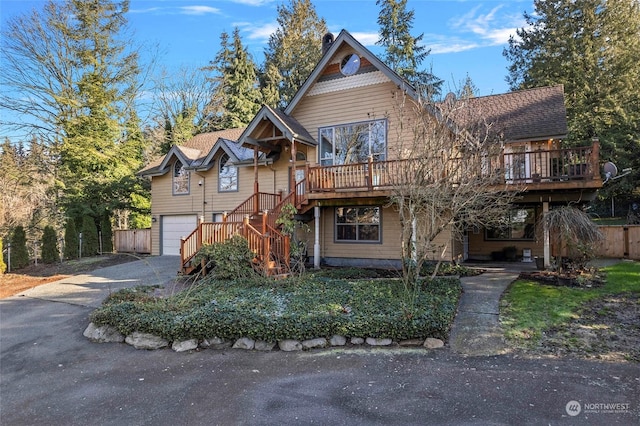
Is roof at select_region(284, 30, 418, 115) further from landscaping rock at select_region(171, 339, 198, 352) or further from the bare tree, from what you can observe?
landscaping rock at select_region(171, 339, 198, 352)

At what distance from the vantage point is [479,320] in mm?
6711

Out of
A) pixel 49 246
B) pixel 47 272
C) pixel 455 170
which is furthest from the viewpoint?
pixel 49 246

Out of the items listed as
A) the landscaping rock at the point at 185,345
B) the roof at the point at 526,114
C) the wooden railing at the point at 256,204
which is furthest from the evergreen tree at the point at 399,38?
the landscaping rock at the point at 185,345

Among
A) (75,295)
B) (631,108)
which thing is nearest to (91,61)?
(75,295)

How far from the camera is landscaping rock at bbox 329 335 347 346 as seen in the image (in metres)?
6.25

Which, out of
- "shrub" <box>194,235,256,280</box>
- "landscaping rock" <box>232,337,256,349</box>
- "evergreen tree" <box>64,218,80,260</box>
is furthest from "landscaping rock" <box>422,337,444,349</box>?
"evergreen tree" <box>64,218,80,260</box>

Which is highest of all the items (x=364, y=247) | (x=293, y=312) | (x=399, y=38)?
(x=399, y=38)

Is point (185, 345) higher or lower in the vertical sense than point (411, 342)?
lower

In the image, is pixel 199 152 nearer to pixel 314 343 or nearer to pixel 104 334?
pixel 104 334

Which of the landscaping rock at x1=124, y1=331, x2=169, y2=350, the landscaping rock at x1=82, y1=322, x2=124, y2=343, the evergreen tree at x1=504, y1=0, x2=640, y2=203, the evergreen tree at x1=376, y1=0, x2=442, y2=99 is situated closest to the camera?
the landscaping rock at x1=124, y1=331, x2=169, y2=350

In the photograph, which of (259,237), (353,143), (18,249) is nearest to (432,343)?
(259,237)

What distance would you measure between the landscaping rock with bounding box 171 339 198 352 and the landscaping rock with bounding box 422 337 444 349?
4.03 meters

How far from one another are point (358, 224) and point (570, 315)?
25.4ft

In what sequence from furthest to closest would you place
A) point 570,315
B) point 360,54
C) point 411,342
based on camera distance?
point 360,54
point 570,315
point 411,342
